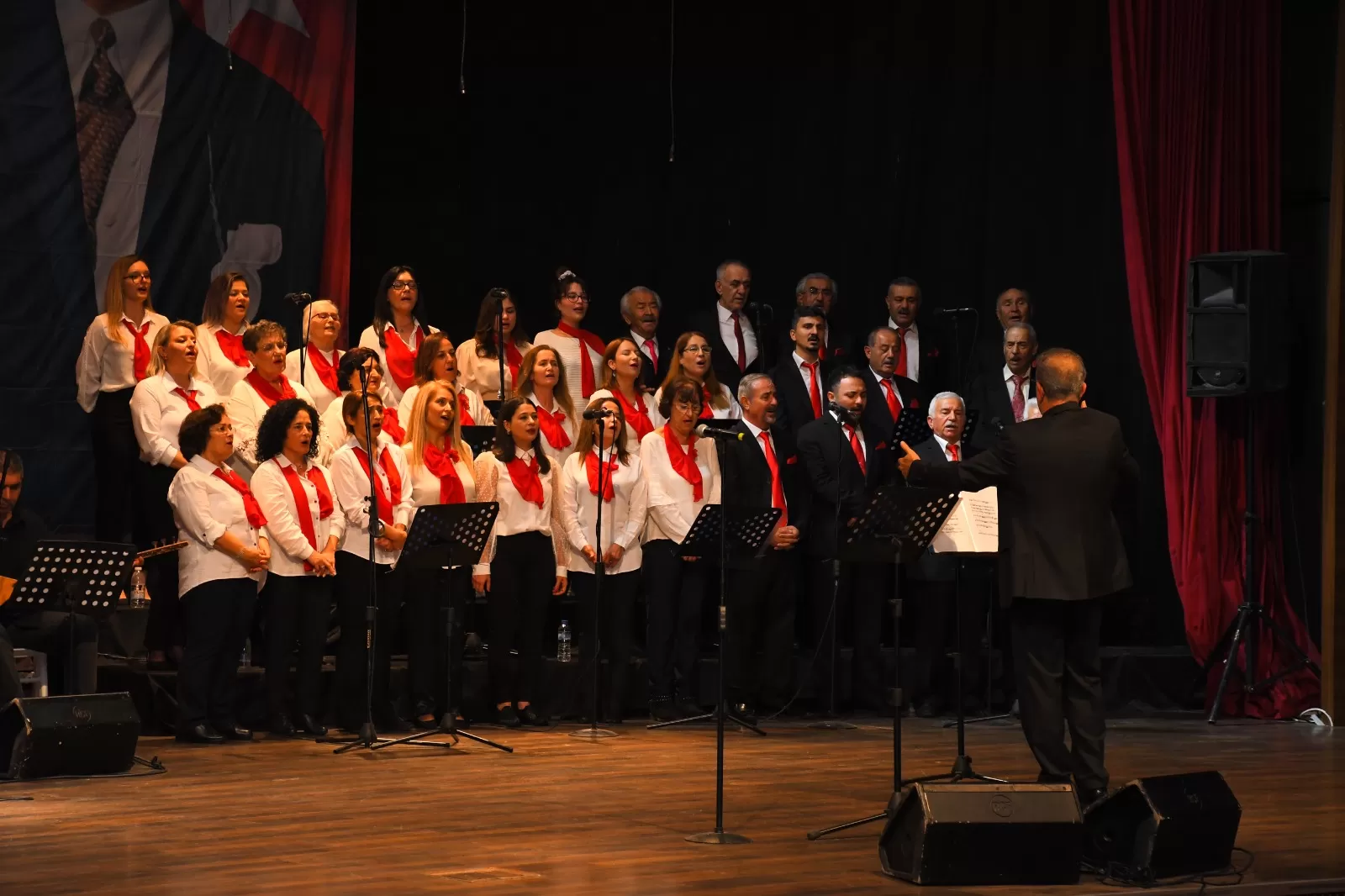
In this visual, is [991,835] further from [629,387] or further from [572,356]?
[572,356]

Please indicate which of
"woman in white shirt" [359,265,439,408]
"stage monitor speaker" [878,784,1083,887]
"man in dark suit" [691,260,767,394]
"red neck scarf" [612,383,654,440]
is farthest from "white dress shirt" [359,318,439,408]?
"stage monitor speaker" [878,784,1083,887]

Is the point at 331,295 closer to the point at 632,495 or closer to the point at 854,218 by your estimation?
the point at 632,495

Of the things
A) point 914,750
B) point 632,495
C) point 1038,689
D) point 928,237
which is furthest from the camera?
point 928,237

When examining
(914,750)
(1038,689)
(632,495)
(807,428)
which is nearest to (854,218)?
(807,428)

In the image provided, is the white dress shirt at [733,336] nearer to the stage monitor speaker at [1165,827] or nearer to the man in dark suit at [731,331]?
the man in dark suit at [731,331]

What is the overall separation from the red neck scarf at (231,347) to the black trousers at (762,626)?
7.80 feet

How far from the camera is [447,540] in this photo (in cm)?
700

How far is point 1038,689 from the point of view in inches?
211

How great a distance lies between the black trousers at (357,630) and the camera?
742cm

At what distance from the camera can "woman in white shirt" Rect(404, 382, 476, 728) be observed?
24.9ft

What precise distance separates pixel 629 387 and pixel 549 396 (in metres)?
0.41

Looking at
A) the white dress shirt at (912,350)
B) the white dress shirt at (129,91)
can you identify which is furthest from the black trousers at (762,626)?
the white dress shirt at (129,91)

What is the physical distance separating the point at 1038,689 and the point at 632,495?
308cm

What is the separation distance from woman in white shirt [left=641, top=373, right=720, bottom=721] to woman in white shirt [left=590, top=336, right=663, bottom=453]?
233 mm
